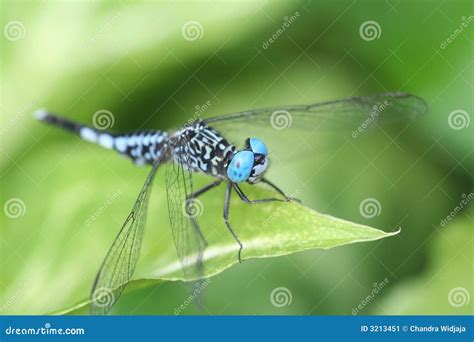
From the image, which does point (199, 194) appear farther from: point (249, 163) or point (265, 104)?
point (265, 104)

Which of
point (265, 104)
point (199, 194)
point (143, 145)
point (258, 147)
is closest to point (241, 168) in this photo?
point (258, 147)

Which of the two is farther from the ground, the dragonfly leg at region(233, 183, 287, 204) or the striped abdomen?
the dragonfly leg at region(233, 183, 287, 204)

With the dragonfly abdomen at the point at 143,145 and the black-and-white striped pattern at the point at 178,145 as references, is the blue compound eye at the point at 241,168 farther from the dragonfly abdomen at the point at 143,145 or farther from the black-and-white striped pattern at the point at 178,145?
the dragonfly abdomen at the point at 143,145

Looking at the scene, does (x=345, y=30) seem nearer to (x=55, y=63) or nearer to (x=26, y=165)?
(x=55, y=63)

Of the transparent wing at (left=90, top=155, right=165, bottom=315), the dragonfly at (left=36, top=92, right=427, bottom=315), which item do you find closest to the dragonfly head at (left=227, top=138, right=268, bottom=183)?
the dragonfly at (left=36, top=92, right=427, bottom=315)

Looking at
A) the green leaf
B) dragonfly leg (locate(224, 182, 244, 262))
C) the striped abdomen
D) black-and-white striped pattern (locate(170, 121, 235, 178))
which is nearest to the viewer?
the green leaf

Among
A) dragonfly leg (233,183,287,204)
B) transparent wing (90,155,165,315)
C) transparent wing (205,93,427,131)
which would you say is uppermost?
transparent wing (205,93,427,131)

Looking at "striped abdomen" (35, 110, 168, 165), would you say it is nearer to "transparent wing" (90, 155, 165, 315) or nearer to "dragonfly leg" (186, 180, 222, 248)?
"dragonfly leg" (186, 180, 222, 248)
